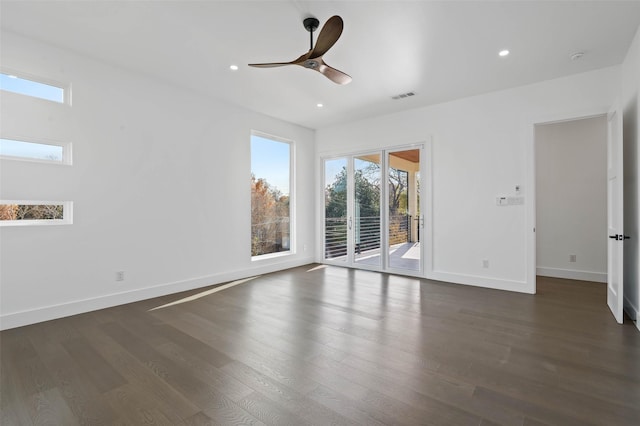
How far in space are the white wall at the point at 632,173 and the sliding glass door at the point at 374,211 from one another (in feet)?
8.31

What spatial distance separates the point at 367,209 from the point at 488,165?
2.22 m

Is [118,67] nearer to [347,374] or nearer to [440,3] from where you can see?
[440,3]

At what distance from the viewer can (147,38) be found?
3.16 m

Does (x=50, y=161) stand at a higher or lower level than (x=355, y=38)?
lower

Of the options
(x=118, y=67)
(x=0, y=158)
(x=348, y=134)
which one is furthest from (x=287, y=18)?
(x=348, y=134)

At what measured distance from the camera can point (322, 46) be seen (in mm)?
2598

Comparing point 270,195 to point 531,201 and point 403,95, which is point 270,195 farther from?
point 531,201

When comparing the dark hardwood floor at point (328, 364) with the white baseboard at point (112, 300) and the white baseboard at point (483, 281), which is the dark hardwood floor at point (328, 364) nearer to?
the white baseboard at point (112, 300)

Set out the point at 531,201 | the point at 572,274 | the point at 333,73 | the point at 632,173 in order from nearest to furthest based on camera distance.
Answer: the point at 333,73 → the point at 632,173 → the point at 531,201 → the point at 572,274

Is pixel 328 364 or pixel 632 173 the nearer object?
pixel 328 364

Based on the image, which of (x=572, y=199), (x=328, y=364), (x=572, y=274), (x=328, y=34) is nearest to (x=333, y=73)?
(x=328, y=34)

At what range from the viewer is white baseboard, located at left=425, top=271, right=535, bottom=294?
433cm

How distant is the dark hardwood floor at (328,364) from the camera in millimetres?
1799

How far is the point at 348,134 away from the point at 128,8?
4174 millimetres
